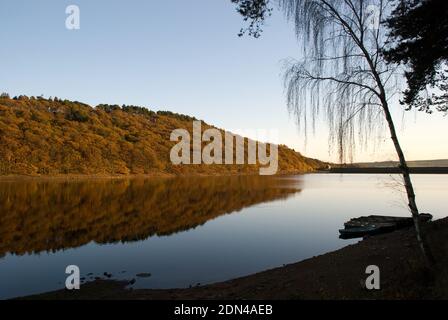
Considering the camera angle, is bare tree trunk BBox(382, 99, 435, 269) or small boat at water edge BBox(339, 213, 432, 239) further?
small boat at water edge BBox(339, 213, 432, 239)

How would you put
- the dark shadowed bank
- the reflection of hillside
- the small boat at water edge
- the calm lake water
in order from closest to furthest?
the dark shadowed bank < the calm lake water < the small boat at water edge < the reflection of hillside

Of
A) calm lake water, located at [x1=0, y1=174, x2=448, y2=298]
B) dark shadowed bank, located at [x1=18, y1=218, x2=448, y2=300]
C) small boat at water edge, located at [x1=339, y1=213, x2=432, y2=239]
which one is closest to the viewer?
dark shadowed bank, located at [x1=18, y1=218, x2=448, y2=300]

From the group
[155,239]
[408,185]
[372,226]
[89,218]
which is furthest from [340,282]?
[89,218]

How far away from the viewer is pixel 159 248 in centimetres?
3130

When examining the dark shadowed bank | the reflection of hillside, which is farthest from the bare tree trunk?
the reflection of hillside

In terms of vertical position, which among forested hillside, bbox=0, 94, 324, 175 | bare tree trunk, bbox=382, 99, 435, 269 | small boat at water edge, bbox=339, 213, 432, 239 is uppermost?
forested hillside, bbox=0, 94, 324, 175

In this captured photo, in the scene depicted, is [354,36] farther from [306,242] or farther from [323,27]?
[306,242]

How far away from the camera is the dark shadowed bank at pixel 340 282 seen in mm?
11883

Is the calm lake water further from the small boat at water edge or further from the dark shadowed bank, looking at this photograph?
the dark shadowed bank

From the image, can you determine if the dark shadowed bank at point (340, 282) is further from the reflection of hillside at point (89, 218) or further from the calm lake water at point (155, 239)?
the reflection of hillside at point (89, 218)

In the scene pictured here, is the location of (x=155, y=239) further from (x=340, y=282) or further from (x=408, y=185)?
(x=408, y=185)

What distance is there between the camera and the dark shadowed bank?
468 inches

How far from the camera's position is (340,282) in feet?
47.6

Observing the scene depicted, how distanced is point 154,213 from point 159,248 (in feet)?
70.1
